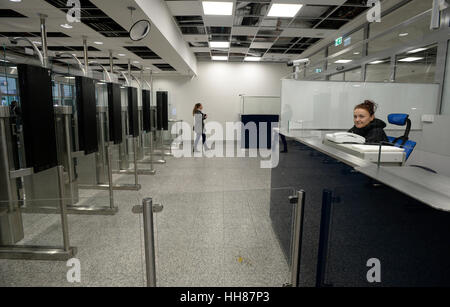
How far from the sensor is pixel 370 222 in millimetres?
1152

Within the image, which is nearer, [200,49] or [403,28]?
[403,28]

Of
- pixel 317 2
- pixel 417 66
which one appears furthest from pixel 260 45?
pixel 417 66

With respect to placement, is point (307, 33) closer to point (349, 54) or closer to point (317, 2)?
point (349, 54)

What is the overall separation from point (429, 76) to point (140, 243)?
4188 millimetres

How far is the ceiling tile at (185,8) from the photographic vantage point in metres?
4.59

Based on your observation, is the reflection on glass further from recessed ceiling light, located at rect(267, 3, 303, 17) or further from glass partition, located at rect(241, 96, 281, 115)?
glass partition, located at rect(241, 96, 281, 115)

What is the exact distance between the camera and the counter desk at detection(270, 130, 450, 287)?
0.85 m

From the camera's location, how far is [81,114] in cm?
306

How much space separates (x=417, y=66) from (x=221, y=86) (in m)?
7.06

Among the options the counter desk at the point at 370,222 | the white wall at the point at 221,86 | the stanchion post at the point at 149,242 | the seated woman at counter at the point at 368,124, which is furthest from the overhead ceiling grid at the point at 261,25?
the stanchion post at the point at 149,242

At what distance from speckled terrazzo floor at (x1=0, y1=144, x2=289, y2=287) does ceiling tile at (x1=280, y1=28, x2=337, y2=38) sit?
214 inches

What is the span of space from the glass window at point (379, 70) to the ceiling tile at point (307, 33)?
1936mm

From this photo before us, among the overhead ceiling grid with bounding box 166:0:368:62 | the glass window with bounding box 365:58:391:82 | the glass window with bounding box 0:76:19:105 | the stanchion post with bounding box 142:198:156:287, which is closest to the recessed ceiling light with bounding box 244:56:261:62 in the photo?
the overhead ceiling grid with bounding box 166:0:368:62

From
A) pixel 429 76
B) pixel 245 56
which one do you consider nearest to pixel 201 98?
pixel 245 56
